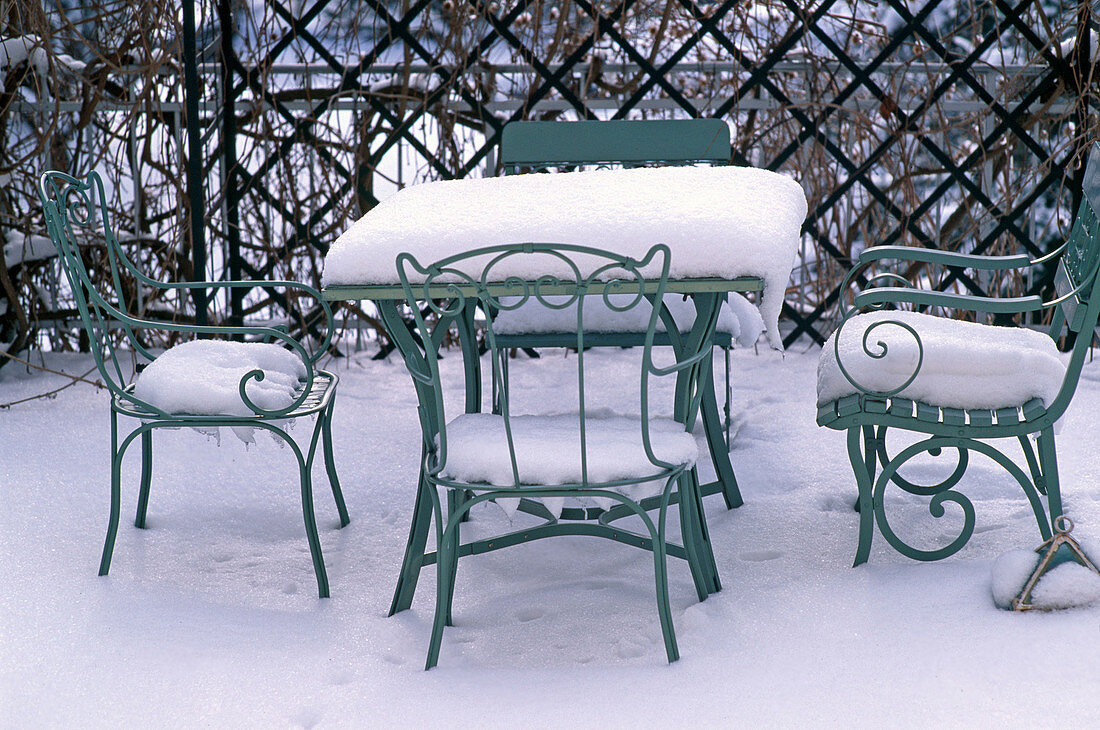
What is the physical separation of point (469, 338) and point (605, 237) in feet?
2.20

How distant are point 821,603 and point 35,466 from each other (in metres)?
1.82

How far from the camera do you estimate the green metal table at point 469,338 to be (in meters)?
1.50

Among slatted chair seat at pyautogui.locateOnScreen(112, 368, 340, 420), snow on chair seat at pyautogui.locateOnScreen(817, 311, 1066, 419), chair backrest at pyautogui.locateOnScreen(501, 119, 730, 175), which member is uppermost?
chair backrest at pyautogui.locateOnScreen(501, 119, 730, 175)

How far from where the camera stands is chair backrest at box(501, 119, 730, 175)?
2.65 meters

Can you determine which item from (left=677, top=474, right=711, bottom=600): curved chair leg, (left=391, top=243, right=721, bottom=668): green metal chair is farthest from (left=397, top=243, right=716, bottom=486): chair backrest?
(left=677, top=474, right=711, bottom=600): curved chair leg

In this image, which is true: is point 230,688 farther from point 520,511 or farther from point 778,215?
point 778,215

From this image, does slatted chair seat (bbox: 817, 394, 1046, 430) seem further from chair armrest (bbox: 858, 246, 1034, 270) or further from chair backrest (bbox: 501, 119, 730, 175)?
chair backrest (bbox: 501, 119, 730, 175)

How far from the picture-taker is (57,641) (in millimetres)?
1634

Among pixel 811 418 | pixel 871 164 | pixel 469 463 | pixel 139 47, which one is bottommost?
pixel 811 418

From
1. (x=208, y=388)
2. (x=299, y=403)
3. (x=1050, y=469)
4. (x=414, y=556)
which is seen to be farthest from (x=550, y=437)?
(x=1050, y=469)

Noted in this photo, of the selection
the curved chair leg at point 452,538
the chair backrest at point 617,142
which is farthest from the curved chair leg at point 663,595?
the chair backrest at point 617,142

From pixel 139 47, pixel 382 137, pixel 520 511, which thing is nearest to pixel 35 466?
pixel 520 511

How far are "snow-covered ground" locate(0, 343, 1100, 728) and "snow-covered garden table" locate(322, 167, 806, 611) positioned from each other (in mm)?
229

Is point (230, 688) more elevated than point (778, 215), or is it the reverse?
point (778, 215)
